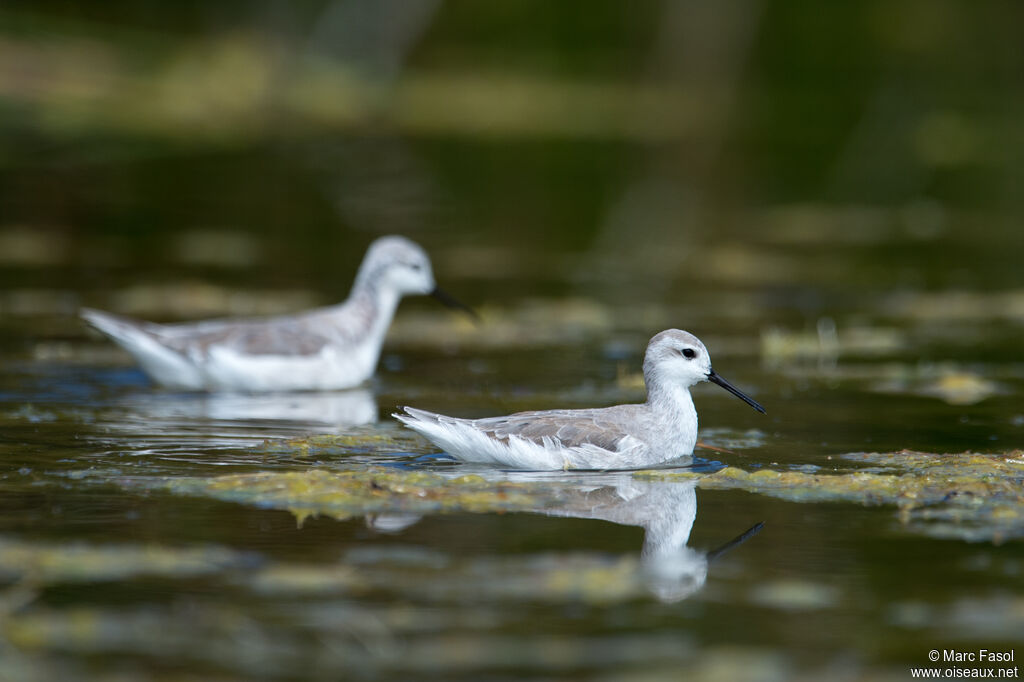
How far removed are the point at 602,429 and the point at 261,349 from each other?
388 cm

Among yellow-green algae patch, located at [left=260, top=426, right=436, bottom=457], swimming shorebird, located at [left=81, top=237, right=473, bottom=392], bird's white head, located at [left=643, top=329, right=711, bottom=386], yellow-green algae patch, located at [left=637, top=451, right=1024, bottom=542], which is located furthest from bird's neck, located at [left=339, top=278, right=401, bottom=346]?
yellow-green algae patch, located at [left=637, top=451, right=1024, bottom=542]

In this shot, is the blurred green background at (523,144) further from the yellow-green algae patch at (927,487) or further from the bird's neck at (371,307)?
the yellow-green algae patch at (927,487)

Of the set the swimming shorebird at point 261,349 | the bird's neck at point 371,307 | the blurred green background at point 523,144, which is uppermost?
the blurred green background at point 523,144

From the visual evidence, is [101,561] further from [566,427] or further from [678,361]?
[678,361]

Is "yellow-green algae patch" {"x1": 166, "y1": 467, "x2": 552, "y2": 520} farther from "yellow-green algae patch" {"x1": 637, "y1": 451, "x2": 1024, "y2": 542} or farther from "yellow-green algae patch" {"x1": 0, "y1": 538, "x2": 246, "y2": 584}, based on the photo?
"yellow-green algae patch" {"x1": 637, "y1": 451, "x2": 1024, "y2": 542}

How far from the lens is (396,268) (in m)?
14.0

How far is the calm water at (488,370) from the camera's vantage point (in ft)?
22.0

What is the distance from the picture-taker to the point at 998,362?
14.0 m

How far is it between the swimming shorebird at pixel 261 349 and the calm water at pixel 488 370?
246 millimetres

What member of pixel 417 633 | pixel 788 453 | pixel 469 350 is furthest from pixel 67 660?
pixel 469 350

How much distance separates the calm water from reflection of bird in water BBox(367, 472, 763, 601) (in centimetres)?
3

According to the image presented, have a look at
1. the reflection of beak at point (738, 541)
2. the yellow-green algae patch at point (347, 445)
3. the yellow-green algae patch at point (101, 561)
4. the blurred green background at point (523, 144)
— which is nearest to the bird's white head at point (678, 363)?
the yellow-green algae patch at point (347, 445)

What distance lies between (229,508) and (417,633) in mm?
2132

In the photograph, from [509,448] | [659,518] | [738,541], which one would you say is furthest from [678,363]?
[738,541]
